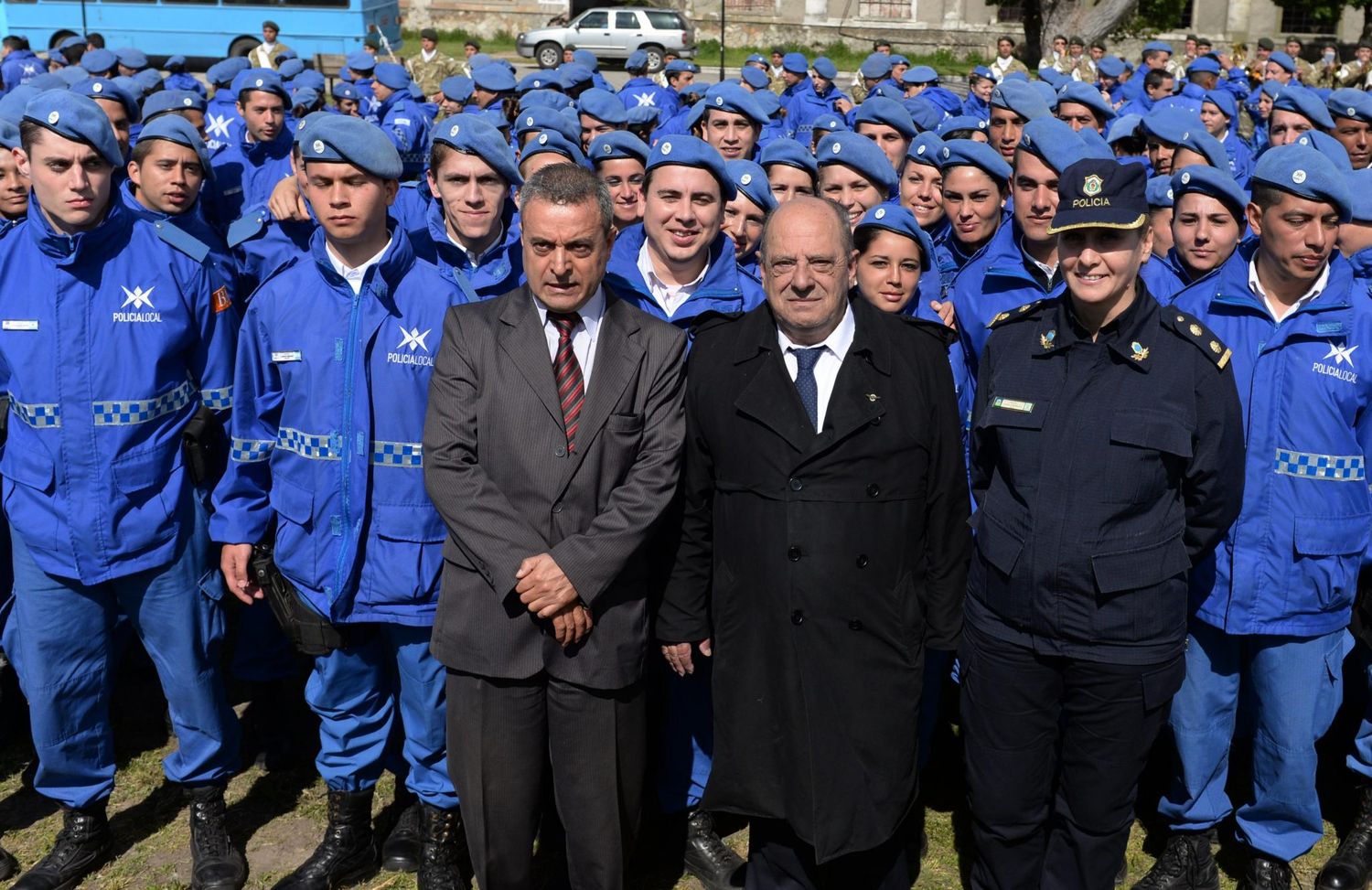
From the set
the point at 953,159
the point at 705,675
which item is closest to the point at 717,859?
the point at 705,675

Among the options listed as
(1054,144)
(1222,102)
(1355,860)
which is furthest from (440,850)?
(1222,102)

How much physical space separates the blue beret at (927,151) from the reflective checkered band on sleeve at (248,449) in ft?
10.7

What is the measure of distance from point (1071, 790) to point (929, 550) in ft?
2.56

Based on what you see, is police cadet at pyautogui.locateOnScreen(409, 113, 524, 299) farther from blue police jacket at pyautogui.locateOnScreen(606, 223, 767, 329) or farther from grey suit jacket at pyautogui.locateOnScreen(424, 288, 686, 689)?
grey suit jacket at pyautogui.locateOnScreen(424, 288, 686, 689)

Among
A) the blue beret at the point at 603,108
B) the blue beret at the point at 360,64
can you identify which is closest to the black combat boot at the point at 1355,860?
the blue beret at the point at 603,108

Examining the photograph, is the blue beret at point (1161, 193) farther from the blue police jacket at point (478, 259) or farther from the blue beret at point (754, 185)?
the blue police jacket at point (478, 259)

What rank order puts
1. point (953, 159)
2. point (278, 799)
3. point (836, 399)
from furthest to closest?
point (953, 159)
point (278, 799)
point (836, 399)

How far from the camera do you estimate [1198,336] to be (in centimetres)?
342

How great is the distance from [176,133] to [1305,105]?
7.08m

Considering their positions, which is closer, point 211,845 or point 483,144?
point 211,845

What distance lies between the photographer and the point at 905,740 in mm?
3578

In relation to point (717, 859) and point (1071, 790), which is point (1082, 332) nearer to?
point (1071, 790)

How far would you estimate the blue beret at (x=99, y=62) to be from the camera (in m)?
13.3

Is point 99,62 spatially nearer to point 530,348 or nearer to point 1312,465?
point 530,348
